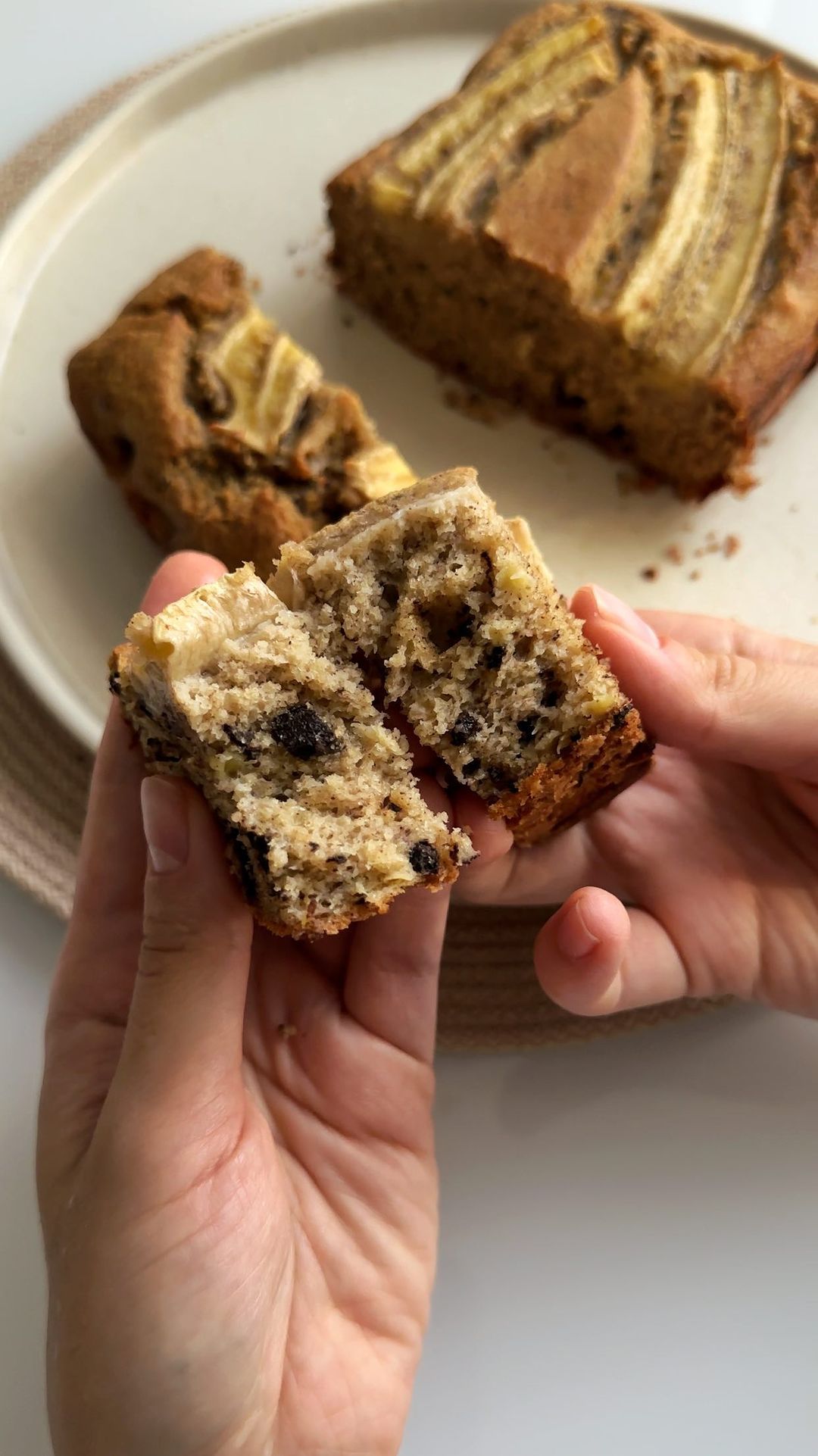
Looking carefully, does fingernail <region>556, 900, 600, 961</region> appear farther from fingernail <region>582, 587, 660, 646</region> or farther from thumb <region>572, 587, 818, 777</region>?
fingernail <region>582, 587, 660, 646</region>

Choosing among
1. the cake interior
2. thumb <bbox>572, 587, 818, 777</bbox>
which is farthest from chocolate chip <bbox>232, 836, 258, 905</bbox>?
thumb <bbox>572, 587, 818, 777</bbox>

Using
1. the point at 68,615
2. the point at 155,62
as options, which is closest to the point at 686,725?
the point at 68,615

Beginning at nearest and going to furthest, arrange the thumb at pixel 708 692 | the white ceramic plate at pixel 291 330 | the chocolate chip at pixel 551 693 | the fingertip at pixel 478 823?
the chocolate chip at pixel 551 693 < the fingertip at pixel 478 823 < the thumb at pixel 708 692 < the white ceramic plate at pixel 291 330

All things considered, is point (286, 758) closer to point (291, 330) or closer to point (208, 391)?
point (208, 391)

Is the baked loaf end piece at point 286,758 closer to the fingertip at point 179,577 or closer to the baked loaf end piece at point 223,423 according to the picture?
the fingertip at point 179,577

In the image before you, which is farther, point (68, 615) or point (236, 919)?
point (68, 615)

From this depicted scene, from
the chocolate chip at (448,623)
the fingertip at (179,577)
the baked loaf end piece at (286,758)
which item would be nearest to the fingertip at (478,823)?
the baked loaf end piece at (286,758)

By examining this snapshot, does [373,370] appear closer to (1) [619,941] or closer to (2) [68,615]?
(2) [68,615]
